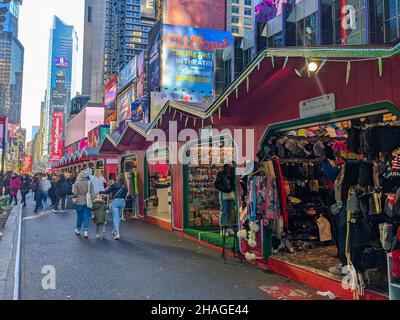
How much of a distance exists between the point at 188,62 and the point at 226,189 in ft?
84.5

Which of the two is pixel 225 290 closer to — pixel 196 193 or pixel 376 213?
pixel 376 213

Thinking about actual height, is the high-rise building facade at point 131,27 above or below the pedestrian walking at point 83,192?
above

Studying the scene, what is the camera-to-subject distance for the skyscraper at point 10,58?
59.4 feet

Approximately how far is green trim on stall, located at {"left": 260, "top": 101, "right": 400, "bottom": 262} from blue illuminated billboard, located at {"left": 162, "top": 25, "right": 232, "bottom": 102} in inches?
984

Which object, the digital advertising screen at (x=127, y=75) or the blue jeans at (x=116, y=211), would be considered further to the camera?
the digital advertising screen at (x=127, y=75)

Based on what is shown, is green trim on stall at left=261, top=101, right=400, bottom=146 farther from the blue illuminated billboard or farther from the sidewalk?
the blue illuminated billboard

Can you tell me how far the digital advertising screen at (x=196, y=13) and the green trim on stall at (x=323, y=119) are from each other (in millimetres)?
30238

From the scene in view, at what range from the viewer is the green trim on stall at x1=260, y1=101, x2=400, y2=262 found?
4691 millimetres

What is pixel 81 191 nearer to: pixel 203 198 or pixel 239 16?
pixel 203 198

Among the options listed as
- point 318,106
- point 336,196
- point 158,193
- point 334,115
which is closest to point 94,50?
point 158,193

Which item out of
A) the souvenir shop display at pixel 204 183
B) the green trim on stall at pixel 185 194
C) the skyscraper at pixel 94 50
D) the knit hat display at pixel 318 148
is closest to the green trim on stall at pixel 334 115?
A: the knit hat display at pixel 318 148

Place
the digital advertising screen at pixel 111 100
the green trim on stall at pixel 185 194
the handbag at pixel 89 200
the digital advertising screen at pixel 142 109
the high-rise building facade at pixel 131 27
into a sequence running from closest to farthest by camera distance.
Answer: the handbag at pixel 89 200 < the green trim on stall at pixel 185 194 < the digital advertising screen at pixel 142 109 < the digital advertising screen at pixel 111 100 < the high-rise building facade at pixel 131 27

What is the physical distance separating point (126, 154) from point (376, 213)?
1219 cm

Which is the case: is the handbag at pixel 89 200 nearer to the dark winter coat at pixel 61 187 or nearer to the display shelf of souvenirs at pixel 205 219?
the display shelf of souvenirs at pixel 205 219
